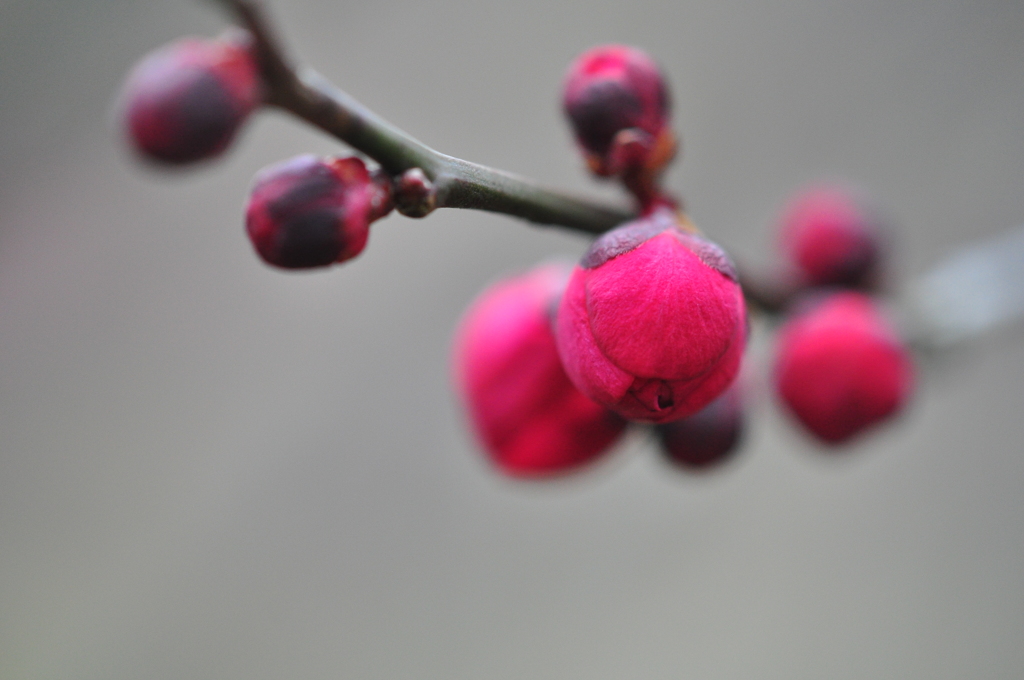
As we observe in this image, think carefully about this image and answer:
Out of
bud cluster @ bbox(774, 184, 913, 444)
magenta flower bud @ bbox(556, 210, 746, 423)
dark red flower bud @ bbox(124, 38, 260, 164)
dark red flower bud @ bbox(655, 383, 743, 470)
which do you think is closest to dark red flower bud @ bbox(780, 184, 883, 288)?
bud cluster @ bbox(774, 184, 913, 444)

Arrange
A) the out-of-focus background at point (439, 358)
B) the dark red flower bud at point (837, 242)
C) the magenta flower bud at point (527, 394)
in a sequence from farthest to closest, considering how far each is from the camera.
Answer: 1. the out-of-focus background at point (439, 358)
2. the dark red flower bud at point (837, 242)
3. the magenta flower bud at point (527, 394)

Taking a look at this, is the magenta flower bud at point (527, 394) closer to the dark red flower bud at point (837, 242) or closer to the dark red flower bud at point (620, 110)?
the dark red flower bud at point (620, 110)

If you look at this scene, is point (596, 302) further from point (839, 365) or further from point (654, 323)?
point (839, 365)

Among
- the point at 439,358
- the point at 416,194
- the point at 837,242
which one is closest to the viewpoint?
the point at 416,194

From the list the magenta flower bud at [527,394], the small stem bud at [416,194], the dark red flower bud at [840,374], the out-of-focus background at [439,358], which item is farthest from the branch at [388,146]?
the out-of-focus background at [439,358]

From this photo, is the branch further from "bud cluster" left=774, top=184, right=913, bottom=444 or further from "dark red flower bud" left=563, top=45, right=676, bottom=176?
"bud cluster" left=774, top=184, right=913, bottom=444

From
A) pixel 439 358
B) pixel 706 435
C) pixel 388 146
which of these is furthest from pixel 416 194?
pixel 439 358

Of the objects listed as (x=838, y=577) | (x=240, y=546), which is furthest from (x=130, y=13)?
(x=838, y=577)
